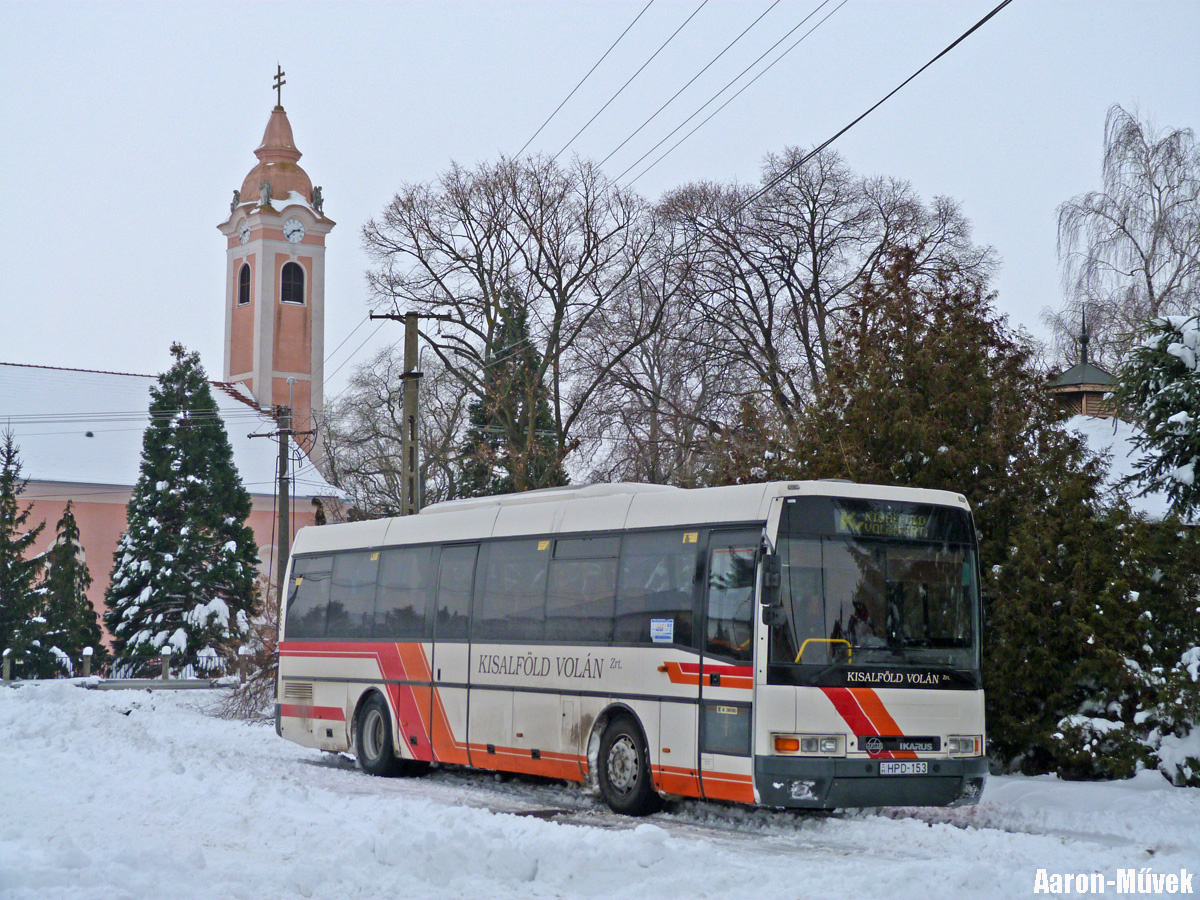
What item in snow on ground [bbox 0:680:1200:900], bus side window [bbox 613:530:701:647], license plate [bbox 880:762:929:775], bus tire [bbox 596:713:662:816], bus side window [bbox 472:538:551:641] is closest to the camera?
snow on ground [bbox 0:680:1200:900]

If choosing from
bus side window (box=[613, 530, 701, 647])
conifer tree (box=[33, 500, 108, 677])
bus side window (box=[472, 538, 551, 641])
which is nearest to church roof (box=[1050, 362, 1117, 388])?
bus side window (box=[472, 538, 551, 641])

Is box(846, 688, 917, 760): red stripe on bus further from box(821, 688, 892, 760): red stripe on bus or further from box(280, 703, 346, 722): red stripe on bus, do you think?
box(280, 703, 346, 722): red stripe on bus

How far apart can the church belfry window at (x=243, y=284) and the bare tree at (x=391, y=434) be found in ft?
34.7

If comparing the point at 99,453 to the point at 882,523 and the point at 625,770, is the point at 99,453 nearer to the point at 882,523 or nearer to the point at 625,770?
the point at 625,770

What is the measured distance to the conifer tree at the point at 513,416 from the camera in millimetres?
39906

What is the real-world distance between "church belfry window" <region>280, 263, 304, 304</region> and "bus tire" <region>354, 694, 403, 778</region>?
182 feet

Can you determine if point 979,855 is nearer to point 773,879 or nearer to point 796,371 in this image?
point 773,879

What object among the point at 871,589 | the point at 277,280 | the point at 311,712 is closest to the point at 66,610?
the point at 277,280

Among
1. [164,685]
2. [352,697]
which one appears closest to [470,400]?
[164,685]

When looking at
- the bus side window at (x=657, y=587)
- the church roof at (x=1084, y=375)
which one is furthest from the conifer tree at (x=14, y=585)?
the bus side window at (x=657, y=587)

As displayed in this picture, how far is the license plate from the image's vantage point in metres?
11.7

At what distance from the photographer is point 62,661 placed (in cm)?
4650

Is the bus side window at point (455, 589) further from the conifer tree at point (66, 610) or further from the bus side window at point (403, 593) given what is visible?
the conifer tree at point (66, 610)

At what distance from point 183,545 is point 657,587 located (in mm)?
39523
